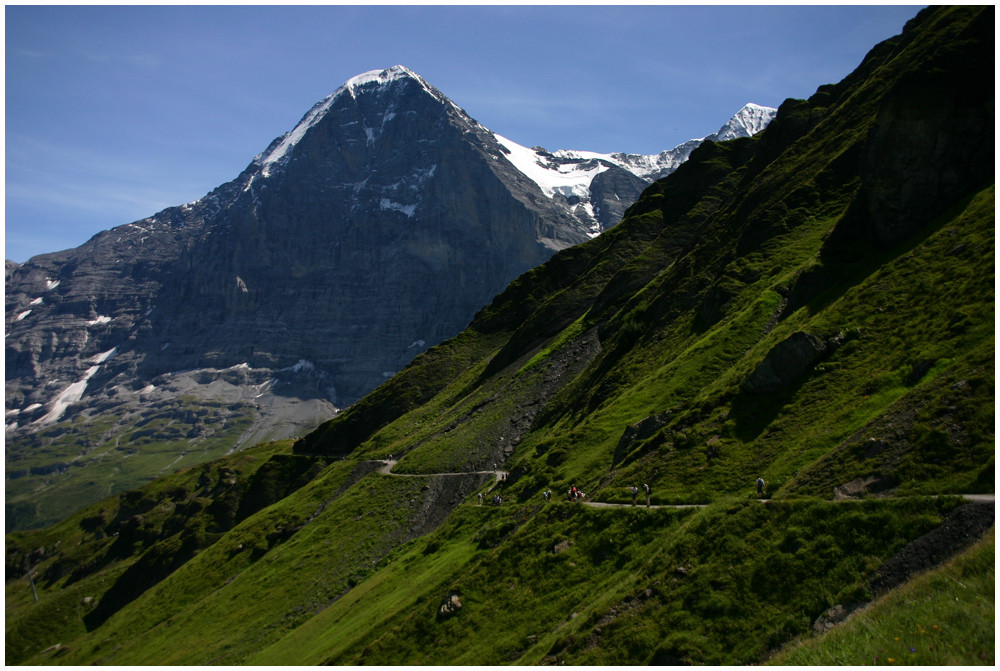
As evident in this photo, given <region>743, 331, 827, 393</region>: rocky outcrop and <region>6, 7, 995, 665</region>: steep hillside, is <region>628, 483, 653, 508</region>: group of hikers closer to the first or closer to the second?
<region>6, 7, 995, 665</region>: steep hillside

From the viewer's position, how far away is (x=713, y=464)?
39156 mm

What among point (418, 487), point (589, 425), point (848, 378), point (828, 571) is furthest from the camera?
point (418, 487)

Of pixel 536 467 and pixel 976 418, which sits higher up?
pixel 976 418

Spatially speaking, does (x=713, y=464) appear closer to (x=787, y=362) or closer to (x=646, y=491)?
(x=646, y=491)

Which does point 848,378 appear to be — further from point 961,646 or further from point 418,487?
point 418,487

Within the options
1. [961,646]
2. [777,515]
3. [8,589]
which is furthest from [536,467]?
[8,589]

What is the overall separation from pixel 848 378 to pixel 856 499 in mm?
14001

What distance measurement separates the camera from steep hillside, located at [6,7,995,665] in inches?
1008

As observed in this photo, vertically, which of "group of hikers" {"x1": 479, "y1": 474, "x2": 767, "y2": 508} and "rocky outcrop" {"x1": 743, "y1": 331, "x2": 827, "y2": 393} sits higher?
"rocky outcrop" {"x1": 743, "y1": 331, "x2": 827, "y2": 393}

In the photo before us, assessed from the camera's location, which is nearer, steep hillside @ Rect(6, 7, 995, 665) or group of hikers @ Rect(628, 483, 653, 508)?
steep hillside @ Rect(6, 7, 995, 665)

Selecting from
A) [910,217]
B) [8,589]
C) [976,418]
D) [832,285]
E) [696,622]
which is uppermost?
[910,217]

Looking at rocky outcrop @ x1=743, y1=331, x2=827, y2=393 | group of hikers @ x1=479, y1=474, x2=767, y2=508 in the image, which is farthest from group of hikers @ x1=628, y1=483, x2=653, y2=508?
rocky outcrop @ x1=743, y1=331, x2=827, y2=393

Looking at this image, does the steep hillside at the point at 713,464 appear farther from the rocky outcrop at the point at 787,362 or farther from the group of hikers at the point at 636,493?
the group of hikers at the point at 636,493

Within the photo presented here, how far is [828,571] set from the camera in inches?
956
